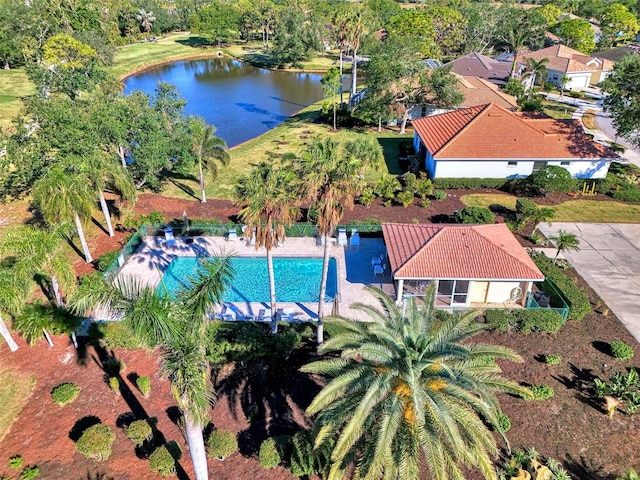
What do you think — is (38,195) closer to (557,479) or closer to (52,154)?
(52,154)

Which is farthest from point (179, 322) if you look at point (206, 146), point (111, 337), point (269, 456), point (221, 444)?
point (206, 146)

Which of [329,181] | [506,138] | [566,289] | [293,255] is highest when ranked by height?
[329,181]

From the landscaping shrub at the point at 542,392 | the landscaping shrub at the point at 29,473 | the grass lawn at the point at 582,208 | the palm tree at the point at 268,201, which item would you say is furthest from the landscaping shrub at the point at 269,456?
the grass lawn at the point at 582,208

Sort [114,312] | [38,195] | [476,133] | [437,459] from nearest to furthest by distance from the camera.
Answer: [437,459], [114,312], [38,195], [476,133]

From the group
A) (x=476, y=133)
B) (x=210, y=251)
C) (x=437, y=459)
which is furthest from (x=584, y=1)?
(x=437, y=459)

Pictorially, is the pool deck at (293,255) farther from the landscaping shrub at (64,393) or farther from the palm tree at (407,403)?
the palm tree at (407,403)

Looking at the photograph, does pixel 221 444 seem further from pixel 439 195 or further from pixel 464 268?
pixel 439 195
